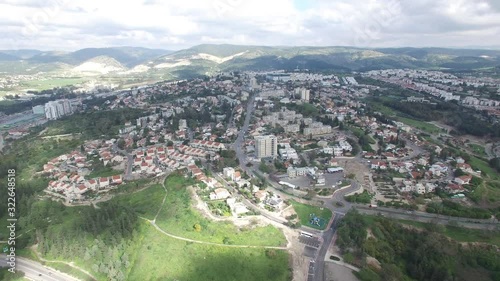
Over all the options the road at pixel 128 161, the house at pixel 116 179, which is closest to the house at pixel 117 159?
the road at pixel 128 161

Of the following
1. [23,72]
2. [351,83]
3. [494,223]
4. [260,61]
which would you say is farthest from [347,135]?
[23,72]

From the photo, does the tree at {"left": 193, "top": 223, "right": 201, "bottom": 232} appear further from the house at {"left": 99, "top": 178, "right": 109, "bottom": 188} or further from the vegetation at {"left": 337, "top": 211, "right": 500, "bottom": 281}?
the house at {"left": 99, "top": 178, "right": 109, "bottom": 188}

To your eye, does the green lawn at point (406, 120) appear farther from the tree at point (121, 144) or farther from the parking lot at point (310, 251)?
the tree at point (121, 144)

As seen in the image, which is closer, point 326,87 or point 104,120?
point 104,120

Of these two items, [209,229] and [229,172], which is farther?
[229,172]

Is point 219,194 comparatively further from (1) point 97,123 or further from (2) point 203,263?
(1) point 97,123

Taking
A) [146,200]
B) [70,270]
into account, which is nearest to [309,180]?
[146,200]

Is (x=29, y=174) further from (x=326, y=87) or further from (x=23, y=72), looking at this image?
(x=23, y=72)
